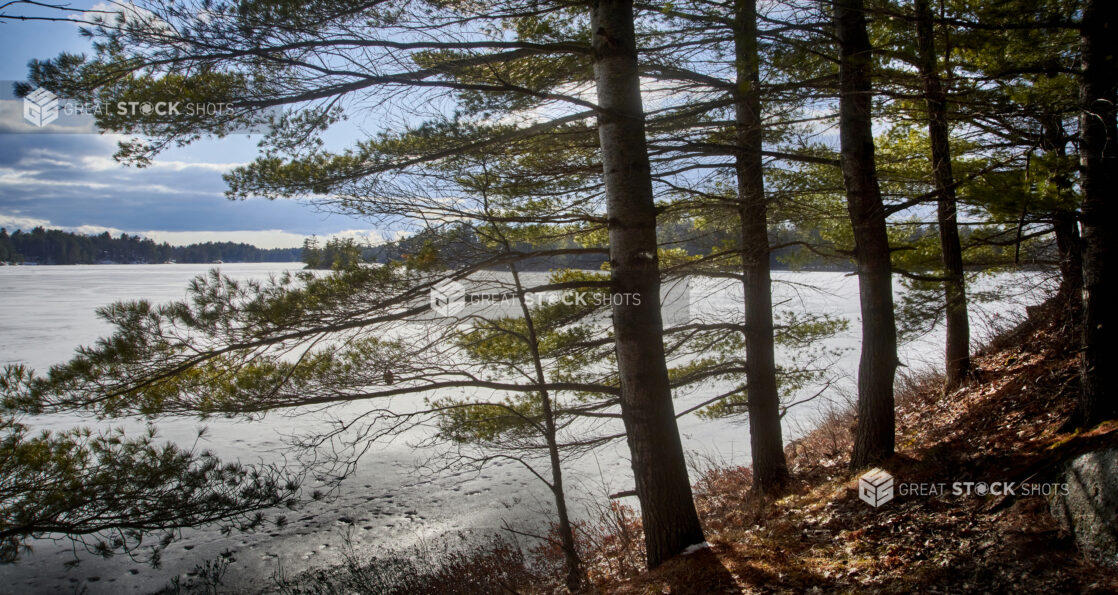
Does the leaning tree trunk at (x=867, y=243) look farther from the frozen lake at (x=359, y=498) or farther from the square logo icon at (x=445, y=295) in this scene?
the square logo icon at (x=445, y=295)

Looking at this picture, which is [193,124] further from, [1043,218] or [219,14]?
[1043,218]

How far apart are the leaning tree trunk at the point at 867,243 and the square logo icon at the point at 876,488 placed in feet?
1.76

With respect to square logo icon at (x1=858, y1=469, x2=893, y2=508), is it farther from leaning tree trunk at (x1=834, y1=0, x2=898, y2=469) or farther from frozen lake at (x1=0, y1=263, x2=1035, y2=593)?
frozen lake at (x1=0, y1=263, x2=1035, y2=593)

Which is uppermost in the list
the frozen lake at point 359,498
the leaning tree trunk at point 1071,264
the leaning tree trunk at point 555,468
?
the leaning tree trunk at point 1071,264

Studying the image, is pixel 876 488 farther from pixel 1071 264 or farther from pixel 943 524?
pixel 1071 264

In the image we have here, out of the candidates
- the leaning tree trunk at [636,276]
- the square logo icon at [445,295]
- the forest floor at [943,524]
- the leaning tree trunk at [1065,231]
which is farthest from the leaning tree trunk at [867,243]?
the square logo icon at [445,295]

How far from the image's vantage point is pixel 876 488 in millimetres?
4586

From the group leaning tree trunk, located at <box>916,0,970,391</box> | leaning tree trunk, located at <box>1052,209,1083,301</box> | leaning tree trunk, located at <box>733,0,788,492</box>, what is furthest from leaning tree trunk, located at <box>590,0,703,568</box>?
leaning tree trunk, located at <box>1052,209,1083,301</box>

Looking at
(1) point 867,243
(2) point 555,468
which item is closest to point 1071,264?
(1) point 867,243

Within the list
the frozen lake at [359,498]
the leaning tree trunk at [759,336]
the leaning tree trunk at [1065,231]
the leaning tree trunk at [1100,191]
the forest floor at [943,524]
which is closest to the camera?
the forest floor at [943,524]

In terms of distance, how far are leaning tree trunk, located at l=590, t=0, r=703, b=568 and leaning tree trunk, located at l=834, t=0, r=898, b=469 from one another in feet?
7.34

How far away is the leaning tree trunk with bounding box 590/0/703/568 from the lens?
4.23 meters

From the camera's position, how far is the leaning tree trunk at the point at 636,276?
4234 mm

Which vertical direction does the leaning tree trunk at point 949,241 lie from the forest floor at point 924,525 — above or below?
above
